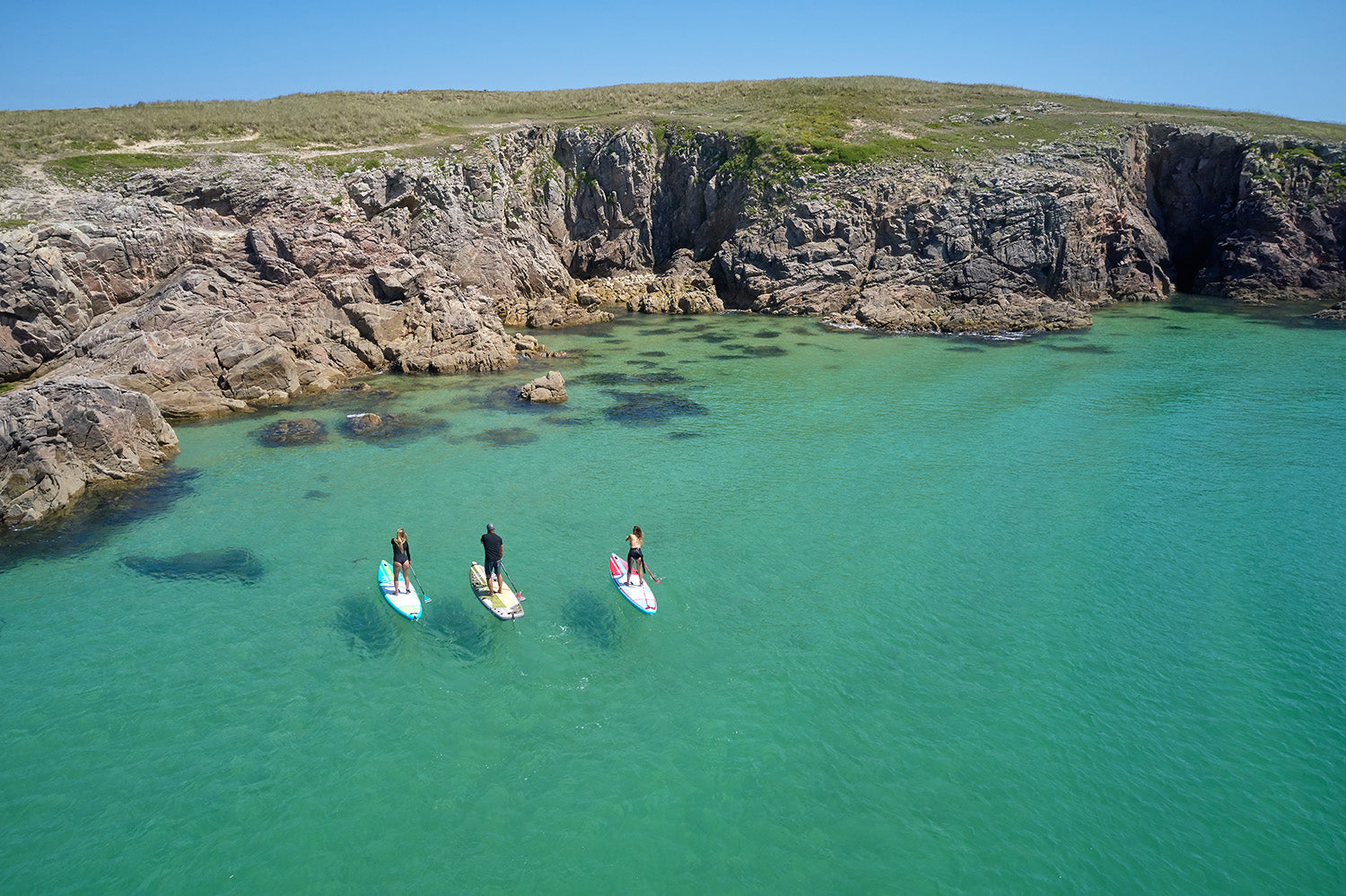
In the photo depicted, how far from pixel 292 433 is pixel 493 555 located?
1776cm

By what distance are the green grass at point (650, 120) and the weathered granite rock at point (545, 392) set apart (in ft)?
84.9

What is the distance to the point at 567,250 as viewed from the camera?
6556 cm

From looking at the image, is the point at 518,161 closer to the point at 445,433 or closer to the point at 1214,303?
the point at 445,433

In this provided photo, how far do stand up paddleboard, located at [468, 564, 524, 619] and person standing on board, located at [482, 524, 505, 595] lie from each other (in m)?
0.15

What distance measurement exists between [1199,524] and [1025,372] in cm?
1975

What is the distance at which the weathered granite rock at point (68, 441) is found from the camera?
24.3 metres

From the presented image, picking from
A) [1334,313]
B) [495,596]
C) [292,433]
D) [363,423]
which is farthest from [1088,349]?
[292,433]

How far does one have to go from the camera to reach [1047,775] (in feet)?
45.4

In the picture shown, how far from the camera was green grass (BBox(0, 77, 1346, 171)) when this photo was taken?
177 ft

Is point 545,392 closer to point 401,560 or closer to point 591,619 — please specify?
point 401,560

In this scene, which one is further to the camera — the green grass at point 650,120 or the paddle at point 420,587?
the green grass at point 650,120

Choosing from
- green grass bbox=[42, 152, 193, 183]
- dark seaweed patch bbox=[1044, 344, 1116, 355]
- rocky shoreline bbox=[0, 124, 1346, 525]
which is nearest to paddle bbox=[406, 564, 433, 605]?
rocky shoreline bbox=[0, 124, 1346, 525]

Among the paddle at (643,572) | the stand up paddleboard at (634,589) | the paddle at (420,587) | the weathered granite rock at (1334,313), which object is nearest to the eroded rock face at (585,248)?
the weathered granite rock at (1334,313)

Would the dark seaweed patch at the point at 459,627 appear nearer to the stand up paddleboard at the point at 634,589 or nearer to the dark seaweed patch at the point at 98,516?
the stand up paddleboard at the point at 634,589
